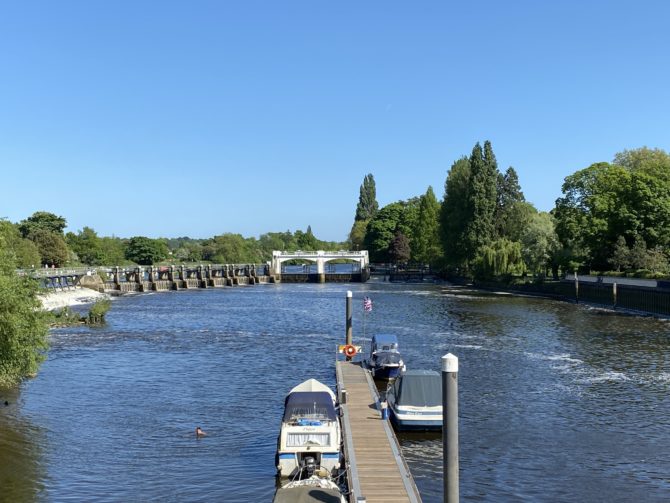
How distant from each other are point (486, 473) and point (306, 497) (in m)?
10.1

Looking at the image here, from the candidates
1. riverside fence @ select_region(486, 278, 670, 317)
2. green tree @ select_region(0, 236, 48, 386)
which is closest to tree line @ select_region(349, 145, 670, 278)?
riverside fence @ select_region(486, 278, 670, 317)

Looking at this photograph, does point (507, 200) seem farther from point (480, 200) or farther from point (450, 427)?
point (450, 427)

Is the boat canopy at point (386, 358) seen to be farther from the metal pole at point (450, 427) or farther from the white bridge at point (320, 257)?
the white bridge at point (320, 257)

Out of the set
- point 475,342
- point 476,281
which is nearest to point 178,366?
point 475,342

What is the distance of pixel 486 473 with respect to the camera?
27781 mm

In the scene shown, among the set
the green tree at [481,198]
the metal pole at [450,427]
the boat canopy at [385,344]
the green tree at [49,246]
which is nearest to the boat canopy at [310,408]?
the metal pole at [450,427]

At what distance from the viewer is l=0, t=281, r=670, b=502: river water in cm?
2666

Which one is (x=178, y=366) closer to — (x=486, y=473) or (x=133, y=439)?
(x=133, y=439)

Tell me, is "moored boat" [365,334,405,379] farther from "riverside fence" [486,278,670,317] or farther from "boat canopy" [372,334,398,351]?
"riverside fence" [486,278,670,317]

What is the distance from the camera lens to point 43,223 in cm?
16912

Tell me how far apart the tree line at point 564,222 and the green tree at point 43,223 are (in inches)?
3718

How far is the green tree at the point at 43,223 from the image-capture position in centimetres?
16475

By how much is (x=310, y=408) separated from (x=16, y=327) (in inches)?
586

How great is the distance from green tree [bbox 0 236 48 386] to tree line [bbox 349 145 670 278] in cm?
7797
